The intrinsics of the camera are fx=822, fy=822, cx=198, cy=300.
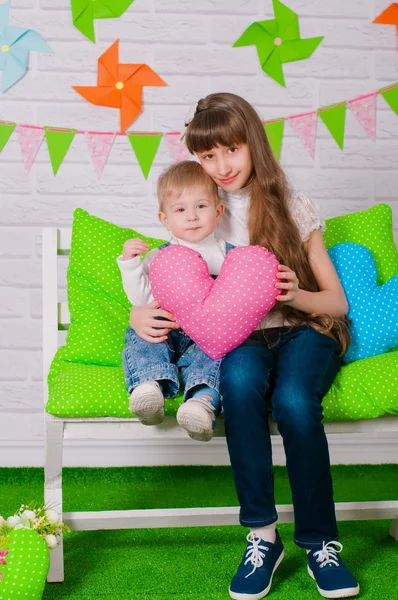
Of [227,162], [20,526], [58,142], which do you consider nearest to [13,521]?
[20,526]

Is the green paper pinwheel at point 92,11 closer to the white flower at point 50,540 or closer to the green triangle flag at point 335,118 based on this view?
the green triangle flag at point 335,118

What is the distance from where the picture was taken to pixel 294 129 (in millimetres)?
2490

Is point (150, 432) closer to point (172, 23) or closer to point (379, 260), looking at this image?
point (379, 260)

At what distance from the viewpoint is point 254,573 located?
1.57 metres

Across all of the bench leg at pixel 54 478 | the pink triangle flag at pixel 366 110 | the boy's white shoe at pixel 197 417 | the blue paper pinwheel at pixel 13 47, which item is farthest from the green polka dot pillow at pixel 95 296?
the pink triangle flag at pixel 366 110

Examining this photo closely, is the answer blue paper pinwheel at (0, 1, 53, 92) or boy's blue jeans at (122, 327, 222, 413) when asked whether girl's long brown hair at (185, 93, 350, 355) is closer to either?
boy's blue jeans at (122, 327, 222, 413)

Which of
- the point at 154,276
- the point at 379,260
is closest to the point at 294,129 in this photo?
the point at 379,260

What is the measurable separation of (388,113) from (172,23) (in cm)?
71

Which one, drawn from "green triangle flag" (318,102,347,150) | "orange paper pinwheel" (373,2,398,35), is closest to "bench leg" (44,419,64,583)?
"green triangle flag" (318,102,347,150)

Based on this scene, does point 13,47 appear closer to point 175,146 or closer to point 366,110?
point 175,146

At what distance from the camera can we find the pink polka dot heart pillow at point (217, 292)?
5.26 feet

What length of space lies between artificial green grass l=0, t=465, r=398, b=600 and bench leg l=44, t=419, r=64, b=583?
0.03m

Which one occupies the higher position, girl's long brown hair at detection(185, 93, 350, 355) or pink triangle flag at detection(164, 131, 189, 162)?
girl's long brown hair at detection(185, 93, 350, 355)

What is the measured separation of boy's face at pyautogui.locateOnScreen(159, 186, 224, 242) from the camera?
5.71ft
